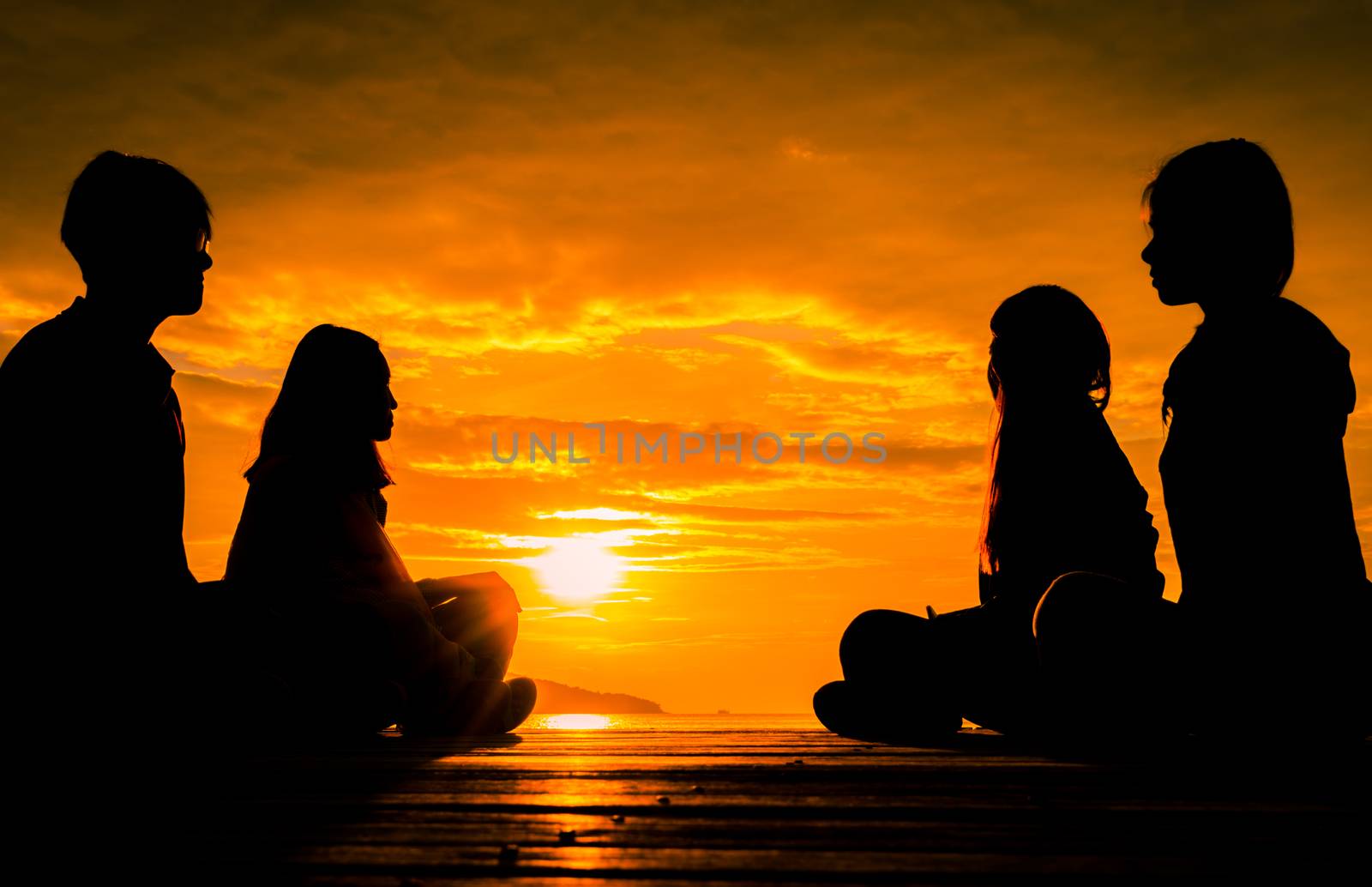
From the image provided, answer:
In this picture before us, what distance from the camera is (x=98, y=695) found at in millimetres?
3141

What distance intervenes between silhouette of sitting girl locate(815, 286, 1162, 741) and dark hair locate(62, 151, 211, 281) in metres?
2.71

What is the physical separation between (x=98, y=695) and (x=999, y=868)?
2.60 metres

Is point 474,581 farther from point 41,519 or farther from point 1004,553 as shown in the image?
point 1004,553

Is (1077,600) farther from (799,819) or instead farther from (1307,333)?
(799,819)

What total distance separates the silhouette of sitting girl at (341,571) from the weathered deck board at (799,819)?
2.43 ft

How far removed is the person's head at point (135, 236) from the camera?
11.6ft

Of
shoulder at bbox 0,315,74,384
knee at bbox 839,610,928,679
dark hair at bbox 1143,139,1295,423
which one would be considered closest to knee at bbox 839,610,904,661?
knee at bbox 839,610,928,679

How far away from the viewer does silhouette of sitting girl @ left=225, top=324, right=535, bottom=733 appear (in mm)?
4012

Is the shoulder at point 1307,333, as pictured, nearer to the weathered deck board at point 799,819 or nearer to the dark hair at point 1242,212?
the dark hair at point 1242,212

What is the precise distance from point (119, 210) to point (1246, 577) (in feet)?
11.8

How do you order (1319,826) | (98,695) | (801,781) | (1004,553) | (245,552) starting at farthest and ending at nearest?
(245,552) < (1004,553) < (98,695) < (801,781) < (1319,826)

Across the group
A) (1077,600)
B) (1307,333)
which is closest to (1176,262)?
(1307,333)

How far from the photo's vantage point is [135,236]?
139 inches

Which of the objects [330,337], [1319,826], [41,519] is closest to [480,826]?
[1319,826]
